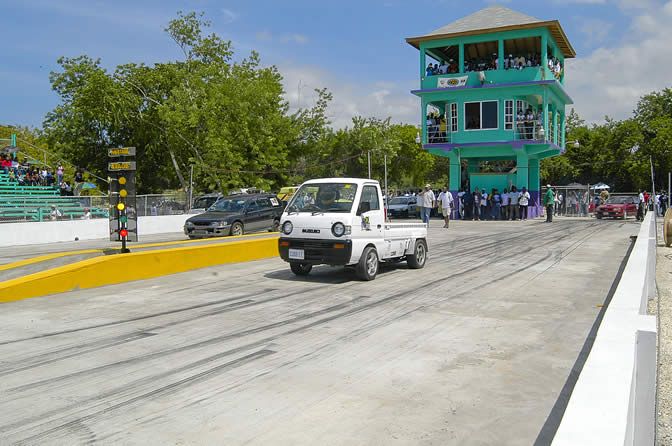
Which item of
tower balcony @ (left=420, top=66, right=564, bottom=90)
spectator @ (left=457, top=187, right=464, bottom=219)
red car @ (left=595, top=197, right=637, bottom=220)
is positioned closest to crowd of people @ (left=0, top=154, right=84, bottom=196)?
tower balcony @ (left=420, top=66, right=564, bottom=90)

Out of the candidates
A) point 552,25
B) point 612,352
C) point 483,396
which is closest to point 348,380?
point 483,396

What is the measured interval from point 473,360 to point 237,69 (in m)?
47.1

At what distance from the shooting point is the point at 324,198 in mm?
11180

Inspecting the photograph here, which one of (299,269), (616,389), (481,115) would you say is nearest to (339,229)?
(299,269)

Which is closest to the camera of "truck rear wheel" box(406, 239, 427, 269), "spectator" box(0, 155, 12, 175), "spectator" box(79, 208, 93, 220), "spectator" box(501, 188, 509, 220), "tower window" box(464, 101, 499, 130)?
"truck rear wheel" box(406, 239, 427, 269)

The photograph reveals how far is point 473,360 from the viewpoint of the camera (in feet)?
18.7

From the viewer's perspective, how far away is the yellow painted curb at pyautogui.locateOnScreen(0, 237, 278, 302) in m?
9.22

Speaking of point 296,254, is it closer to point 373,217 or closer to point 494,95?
point 373,217

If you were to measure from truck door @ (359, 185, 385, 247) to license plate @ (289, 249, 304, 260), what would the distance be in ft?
4.00

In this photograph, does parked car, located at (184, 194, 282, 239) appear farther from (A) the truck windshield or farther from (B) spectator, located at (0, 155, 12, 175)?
(B) spectator, located at (0, 155, 12, 175)

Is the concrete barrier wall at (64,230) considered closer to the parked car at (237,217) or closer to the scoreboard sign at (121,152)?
the parked car at (237,217)

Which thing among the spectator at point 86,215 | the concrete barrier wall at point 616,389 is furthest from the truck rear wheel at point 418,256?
the spectator at point 86,215

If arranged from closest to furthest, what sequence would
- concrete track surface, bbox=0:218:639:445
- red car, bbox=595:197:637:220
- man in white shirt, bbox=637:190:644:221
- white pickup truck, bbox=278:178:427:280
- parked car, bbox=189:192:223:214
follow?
concrete track surface, bbox=0:218:639:445 < white pickup truck, bbox=278:178:427:280 < parked car, bbox=189:192:223:214 < man in white shirt, bbox=637:190:644:221 < red car, bbox=595:197:637:220

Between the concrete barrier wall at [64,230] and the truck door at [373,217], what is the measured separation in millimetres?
16580
